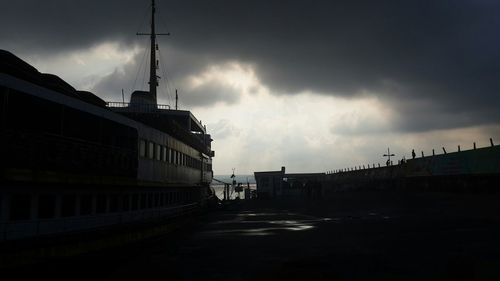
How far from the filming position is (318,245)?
22484 millimetres

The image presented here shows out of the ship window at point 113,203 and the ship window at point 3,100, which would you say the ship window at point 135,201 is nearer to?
the ship window at point 113,203

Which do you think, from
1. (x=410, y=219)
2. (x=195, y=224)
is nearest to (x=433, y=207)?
(x=410, y=219)

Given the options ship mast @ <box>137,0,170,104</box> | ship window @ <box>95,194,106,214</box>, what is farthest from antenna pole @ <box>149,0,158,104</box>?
ship window @ <box>95,194,106,214</box>

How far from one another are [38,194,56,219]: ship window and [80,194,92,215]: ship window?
1.69 m

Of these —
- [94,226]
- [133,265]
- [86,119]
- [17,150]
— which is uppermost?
[86,119]

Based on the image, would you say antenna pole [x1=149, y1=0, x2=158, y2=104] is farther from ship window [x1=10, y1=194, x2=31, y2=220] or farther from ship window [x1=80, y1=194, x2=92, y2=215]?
→ ship window [x1=10, y1=194, x2=31, y2=220]

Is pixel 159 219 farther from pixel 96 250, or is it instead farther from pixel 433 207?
pixel 433 207

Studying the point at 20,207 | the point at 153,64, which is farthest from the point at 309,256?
the point at 153,64

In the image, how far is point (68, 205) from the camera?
1600cm

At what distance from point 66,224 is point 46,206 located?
3.67 feet

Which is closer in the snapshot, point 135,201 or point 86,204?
point 86,204

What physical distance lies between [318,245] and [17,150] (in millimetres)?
14734

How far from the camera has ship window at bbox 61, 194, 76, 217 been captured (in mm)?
15728

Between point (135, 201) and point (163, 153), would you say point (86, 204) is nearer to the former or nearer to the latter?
point (135, 201)
